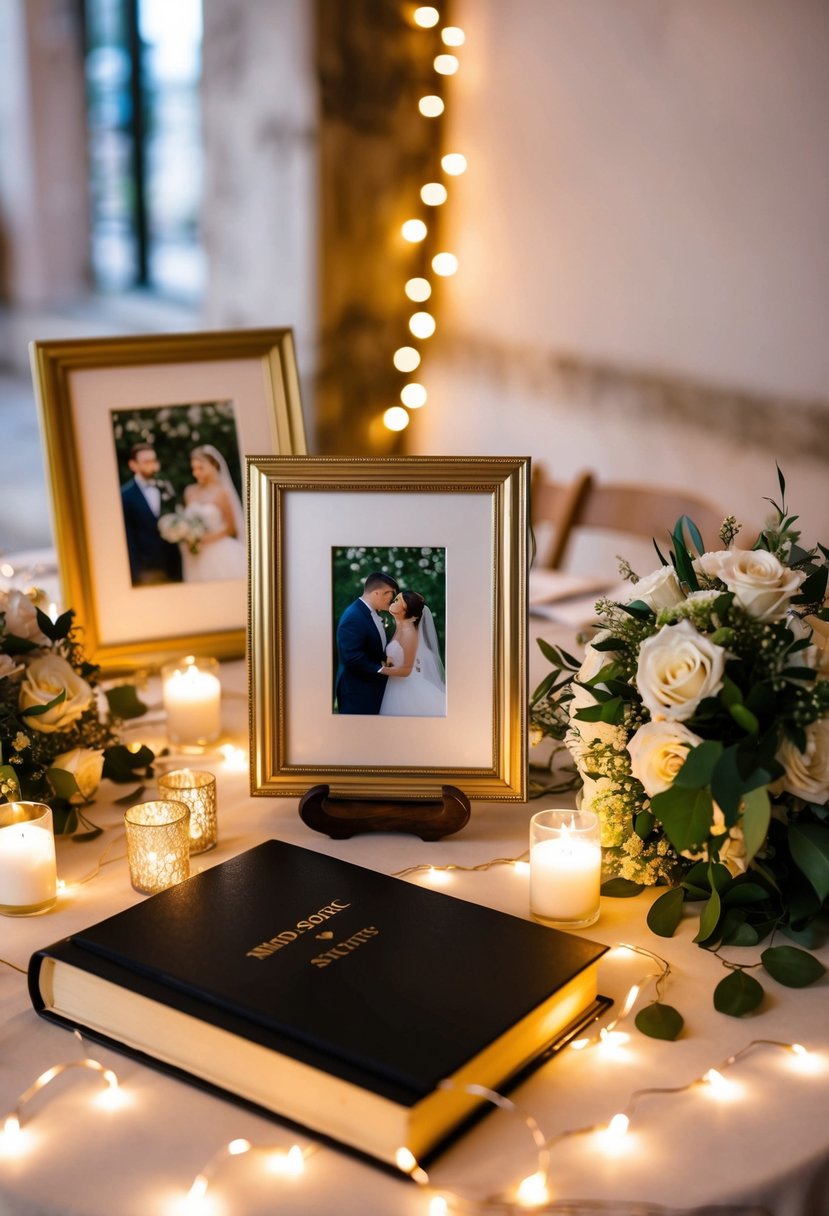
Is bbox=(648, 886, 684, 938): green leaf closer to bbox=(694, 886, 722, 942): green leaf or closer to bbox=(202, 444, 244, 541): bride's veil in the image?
bbox=(694, 886, 722, 942): green leaf

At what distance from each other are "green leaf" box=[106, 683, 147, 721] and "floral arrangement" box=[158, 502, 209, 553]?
0.77 feet

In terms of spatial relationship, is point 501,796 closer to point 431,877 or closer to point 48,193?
point 431,877

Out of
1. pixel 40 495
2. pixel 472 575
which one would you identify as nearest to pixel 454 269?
pixel 40 495

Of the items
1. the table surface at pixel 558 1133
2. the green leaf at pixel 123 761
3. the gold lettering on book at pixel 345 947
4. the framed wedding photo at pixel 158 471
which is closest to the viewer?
the table surface at pixel 558 1133

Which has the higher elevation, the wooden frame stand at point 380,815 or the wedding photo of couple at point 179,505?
the wedding photo of couple at point 179,505

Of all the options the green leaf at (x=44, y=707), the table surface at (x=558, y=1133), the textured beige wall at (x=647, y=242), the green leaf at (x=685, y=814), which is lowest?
the table surface at (x=558, y=1133)

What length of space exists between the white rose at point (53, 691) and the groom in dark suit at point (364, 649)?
0.24 meters

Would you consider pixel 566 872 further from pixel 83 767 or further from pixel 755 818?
pixel 83 767

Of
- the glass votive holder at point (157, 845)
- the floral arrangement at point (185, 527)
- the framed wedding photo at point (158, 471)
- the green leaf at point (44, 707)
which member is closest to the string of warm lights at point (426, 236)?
the framed wedding photo at point (158, 471)

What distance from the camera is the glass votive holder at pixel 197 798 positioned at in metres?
1.08

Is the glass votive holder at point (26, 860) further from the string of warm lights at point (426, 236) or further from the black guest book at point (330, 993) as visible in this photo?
the string of warm lights at point (426, 236)

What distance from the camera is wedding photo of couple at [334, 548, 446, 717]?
3.71 ft

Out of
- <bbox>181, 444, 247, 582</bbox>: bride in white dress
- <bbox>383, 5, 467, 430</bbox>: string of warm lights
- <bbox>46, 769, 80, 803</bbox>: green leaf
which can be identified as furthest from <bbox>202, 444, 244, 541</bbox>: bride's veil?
<bbox>383, 5, 467, 430</bbox>: string of warm lights

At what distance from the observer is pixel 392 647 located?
1141 mm
